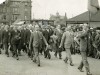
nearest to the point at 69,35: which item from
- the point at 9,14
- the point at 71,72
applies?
the point at 71,72

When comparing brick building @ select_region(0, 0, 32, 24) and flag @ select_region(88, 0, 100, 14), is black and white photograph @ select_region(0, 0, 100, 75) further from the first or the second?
brick building @ select_region(0, 0, 32, 24)

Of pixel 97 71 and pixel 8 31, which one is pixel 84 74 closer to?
pixel 97 71

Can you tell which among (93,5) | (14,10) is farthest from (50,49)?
(14,10)

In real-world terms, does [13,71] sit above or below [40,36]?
below

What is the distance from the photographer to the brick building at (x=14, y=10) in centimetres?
11415

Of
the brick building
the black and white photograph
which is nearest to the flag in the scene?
the black and white photograph

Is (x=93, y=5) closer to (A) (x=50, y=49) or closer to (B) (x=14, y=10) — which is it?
(A) (x=50, y=49)

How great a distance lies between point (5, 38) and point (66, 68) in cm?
750

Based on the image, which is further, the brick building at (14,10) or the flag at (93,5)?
the brick building at (14,10)

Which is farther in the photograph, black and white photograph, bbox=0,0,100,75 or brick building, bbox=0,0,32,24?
brick building, bbox=0,0,32,24

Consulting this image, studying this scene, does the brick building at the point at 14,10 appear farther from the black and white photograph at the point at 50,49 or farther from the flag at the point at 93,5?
the flag at the point at 93,5

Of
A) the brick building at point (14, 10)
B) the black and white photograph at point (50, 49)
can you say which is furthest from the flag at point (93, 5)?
the brick building at point (14, 10)

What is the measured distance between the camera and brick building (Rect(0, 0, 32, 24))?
4494 inches

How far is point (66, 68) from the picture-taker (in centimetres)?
1580
